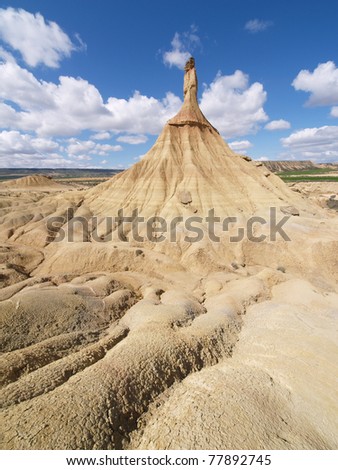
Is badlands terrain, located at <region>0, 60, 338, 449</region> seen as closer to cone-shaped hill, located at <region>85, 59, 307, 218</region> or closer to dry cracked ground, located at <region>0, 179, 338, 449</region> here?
dry cracked ground, located at <region>0, 179, 338, 449</region>

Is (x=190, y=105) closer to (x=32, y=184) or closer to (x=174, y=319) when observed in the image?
(x=174, y=319)

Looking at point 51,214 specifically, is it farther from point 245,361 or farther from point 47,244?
point 245,361

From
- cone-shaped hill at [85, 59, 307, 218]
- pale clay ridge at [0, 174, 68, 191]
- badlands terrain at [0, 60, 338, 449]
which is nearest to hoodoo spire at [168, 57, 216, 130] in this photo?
cone-shaped hill at [85, 59, 307, 218]

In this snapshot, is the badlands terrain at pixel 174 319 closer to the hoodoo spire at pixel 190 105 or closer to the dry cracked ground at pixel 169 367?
the dry cracked ground at pixel 169 367

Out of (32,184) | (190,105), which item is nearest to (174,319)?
(190,105)

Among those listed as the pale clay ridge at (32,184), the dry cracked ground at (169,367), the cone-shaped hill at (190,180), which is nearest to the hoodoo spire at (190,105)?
the cone-shaped hill at (190,180)
